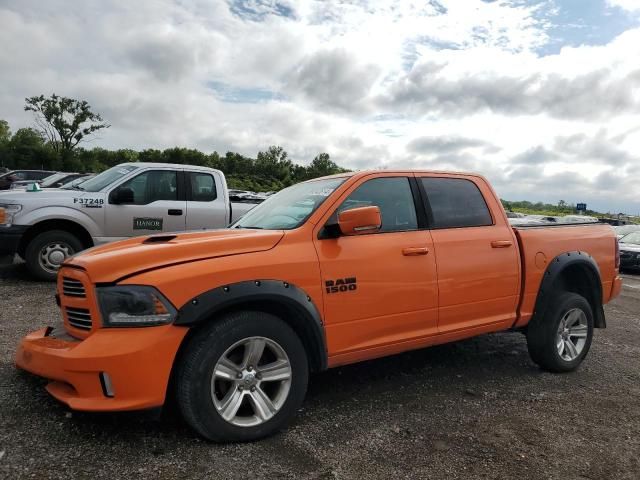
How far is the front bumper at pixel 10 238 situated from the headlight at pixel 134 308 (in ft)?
17.5

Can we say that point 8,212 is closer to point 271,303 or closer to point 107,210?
point 107,210

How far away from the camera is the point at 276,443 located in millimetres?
3154

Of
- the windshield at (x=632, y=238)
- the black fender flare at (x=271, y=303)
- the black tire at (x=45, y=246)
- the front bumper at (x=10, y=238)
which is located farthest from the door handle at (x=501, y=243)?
the windshield at (x=632, y=238)

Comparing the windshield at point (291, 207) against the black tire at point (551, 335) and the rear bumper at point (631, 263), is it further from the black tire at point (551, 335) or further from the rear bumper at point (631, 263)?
the rear bumper at point (631, 263)

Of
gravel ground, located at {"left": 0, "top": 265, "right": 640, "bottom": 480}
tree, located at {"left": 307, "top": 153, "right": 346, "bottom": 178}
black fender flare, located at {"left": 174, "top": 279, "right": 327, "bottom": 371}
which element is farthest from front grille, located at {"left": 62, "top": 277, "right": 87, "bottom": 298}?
tree, located at {"left": 307, "top": 153, "right": 346, "bottom": 178}

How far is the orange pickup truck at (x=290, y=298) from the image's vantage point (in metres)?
2.84

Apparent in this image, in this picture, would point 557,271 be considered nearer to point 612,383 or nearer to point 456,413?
point 612,383

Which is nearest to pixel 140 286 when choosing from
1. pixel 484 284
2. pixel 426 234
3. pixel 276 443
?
pixel 276 443

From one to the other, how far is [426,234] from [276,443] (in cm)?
186

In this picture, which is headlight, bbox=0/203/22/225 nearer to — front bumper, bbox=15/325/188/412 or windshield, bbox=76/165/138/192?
windshield, bbox=76/165/138/192

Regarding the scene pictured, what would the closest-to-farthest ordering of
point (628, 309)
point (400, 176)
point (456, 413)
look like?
point (456, 413) < point (400, 176) < point (628, 309)

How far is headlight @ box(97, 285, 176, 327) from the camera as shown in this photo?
2.83m

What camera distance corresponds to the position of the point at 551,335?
4.64 metres

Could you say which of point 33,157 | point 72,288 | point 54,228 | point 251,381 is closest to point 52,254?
point 54,228
